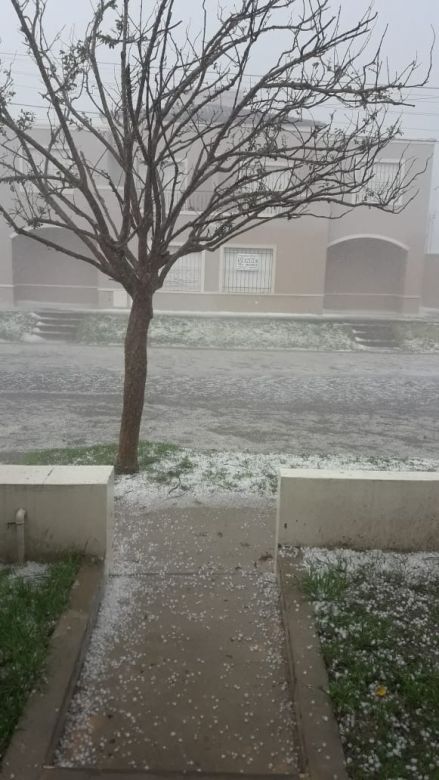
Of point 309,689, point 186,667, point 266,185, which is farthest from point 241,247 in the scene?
point 309,689

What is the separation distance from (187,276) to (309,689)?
18027 mm

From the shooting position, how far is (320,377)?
41.6 feet

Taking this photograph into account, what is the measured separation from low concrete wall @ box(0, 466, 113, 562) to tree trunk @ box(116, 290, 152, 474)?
1910mm

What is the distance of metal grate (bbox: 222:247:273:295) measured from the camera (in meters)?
19.8

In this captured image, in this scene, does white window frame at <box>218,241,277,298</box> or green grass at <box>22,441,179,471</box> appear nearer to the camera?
green grass at <box>22,441,179,471</box>

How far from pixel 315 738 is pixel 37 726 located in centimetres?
106

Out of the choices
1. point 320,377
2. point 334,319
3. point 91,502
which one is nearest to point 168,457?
point 91,502

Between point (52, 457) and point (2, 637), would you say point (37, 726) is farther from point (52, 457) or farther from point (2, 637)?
point (52, 457)

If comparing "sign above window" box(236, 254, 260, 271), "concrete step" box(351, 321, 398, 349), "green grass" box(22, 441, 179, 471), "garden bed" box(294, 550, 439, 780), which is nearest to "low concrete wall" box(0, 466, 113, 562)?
"garden bed" box(294, 550, 439, 780)

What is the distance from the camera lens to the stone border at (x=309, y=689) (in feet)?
7.32

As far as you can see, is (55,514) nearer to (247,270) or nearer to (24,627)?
(24,627)

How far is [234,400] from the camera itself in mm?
10133

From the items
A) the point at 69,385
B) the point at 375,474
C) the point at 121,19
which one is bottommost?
the point at 69,385

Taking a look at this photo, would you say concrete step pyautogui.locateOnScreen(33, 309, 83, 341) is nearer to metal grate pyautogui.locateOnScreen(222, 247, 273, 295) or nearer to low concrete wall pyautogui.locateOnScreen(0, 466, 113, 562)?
metal grate pyautogui.locateOnScreen(222, 247, 273, 295)
